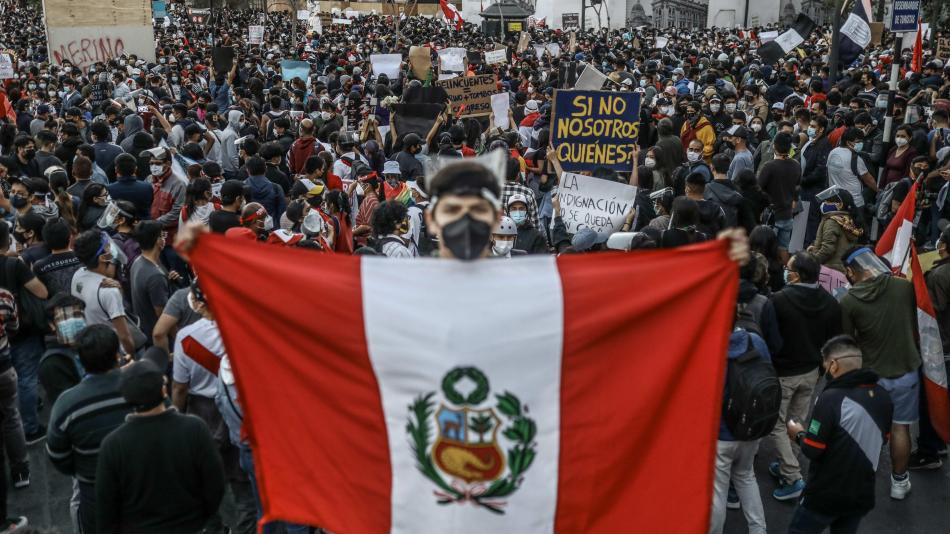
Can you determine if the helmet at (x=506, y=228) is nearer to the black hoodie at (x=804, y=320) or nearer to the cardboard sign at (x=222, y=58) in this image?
the black hoodie at (x=804, y=320)

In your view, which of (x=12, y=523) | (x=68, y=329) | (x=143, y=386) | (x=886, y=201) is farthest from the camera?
(x=886, y=201)

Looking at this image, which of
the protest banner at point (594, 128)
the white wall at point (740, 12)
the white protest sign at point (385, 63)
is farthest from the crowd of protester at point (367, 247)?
the white wall at point (740, 12)

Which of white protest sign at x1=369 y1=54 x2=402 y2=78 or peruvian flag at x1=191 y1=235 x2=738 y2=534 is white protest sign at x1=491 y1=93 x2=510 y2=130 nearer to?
white protest sign at x1=369 y1=54 x2=402 y2=78

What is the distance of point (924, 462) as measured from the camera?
6.41 metres

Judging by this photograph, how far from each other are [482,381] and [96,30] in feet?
79.0

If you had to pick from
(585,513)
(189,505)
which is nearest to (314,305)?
(585,513)

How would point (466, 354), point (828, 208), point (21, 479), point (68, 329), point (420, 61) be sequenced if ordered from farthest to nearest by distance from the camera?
1. point (420, 61)
2. point (828, 208)
3. point (21, 479)
4. point (68, 329)
5. point (466, 354)

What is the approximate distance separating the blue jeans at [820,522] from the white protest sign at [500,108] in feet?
29.7

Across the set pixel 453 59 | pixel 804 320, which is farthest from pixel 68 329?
pixel 453 59

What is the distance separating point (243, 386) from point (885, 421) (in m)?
3.25

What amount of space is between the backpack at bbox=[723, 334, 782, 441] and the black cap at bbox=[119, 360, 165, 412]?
9.25 ft

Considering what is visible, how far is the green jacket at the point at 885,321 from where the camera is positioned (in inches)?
226

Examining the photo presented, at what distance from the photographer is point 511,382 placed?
2.79 m

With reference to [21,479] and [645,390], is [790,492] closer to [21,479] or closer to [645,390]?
[645,390]
